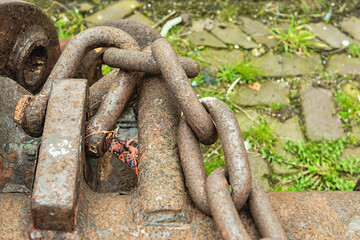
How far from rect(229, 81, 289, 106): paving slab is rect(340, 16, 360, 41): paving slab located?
923 mm

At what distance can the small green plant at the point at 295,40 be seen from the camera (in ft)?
11.5

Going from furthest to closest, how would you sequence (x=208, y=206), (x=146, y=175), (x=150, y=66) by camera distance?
(x=150, y=66) < (x=146, y=175) < (x=208, y=206)

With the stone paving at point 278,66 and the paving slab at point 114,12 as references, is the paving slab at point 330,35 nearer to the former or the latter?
the stone paving at point 278,66

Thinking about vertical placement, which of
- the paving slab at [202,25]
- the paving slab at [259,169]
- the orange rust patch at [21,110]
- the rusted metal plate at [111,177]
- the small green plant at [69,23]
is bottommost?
the paving slab at [259,169]

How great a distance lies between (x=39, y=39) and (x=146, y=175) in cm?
91

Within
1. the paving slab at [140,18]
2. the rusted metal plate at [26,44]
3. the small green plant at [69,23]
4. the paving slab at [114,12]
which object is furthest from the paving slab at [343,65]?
the rusted metal plate at [26,44]

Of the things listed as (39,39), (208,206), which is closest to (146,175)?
(208,206)

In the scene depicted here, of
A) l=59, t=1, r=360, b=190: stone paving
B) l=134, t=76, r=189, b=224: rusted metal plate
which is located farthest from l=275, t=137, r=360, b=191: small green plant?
l=134, t=76, r=189, b=224: rusted metal plate

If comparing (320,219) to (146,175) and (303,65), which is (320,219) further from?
(303,65)

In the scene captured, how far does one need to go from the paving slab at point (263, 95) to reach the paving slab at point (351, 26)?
923 mm

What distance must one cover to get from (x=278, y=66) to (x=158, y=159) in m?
2.30

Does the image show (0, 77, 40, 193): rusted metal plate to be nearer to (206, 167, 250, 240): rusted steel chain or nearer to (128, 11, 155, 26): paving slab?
(206, 167, 250, 240): rusted steel chain

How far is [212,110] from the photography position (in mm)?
1293

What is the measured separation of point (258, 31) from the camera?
12.1 feet
